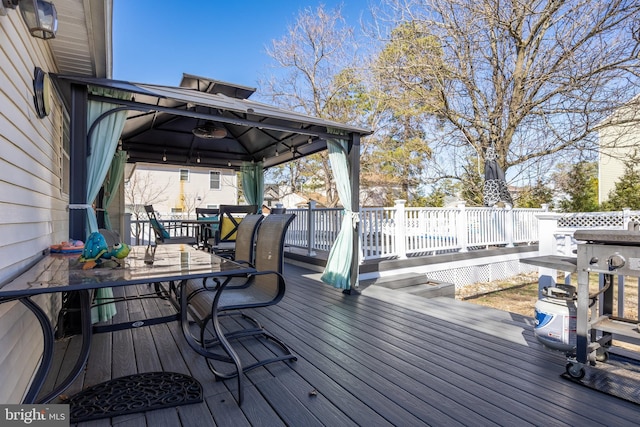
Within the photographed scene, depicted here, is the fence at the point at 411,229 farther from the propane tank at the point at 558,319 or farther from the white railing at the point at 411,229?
the propane tank at the point at 558,319

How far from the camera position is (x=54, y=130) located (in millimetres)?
3279

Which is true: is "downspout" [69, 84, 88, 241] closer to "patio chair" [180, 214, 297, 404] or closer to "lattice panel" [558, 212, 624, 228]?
"patio chair" [180, 214, 297, 404]

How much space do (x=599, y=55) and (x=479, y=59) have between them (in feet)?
9.59

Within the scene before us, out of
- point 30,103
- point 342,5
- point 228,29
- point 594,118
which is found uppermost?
point 342,5

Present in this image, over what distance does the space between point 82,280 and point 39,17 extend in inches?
57.6

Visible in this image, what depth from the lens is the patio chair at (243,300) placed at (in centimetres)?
203

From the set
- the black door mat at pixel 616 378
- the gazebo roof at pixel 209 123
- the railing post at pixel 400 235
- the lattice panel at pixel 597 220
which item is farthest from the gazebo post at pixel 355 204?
the lattice panel at pixel 597 220

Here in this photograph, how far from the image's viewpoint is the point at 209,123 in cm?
570

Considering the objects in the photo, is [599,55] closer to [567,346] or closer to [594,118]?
[594,118]

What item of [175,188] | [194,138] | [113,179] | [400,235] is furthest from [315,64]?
[400,235]

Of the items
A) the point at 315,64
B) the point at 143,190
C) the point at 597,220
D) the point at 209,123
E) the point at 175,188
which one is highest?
the point at 315,64

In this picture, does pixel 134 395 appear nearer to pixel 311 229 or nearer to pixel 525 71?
pixel 311 229

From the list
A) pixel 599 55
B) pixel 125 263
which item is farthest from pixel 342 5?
pixel 125 263

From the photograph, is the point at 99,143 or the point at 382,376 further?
the point at 99,143
